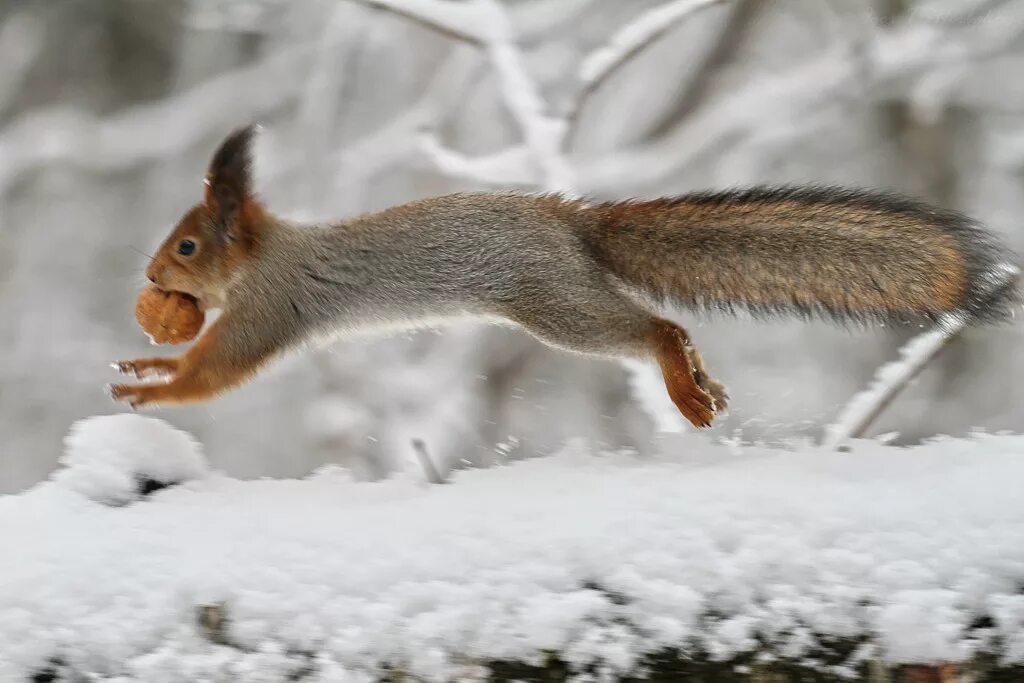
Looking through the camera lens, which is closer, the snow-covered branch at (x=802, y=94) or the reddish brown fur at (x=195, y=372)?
the reddish brown fur at (x=195, y=372)

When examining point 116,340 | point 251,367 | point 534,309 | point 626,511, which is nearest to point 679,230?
point 534,309

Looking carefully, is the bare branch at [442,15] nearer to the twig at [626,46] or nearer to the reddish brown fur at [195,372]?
the twig at [626,46]

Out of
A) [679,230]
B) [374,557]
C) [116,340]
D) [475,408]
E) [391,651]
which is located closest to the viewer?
[391,651]

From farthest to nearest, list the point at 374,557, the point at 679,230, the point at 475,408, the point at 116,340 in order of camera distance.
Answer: the point at 116,340
the point at 475,408
the point at 679,230
the point at 374,557

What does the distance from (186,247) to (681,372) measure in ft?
3.56

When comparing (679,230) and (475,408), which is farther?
(475,408)

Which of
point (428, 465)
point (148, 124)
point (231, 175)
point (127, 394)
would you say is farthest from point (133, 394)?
point (148, 124)

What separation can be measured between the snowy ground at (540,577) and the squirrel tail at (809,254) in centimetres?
34

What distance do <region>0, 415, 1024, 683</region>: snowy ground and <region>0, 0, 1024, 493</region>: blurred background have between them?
87.3 inches

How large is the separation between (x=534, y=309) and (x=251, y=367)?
63cm

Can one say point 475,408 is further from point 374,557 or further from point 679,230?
point 374,557

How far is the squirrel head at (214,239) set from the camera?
79.9 inches

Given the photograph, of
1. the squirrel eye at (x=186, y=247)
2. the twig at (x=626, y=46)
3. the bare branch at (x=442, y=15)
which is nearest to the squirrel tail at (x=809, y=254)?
the squirrel eye at (x=186, y=247)

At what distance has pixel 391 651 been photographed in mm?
1233
